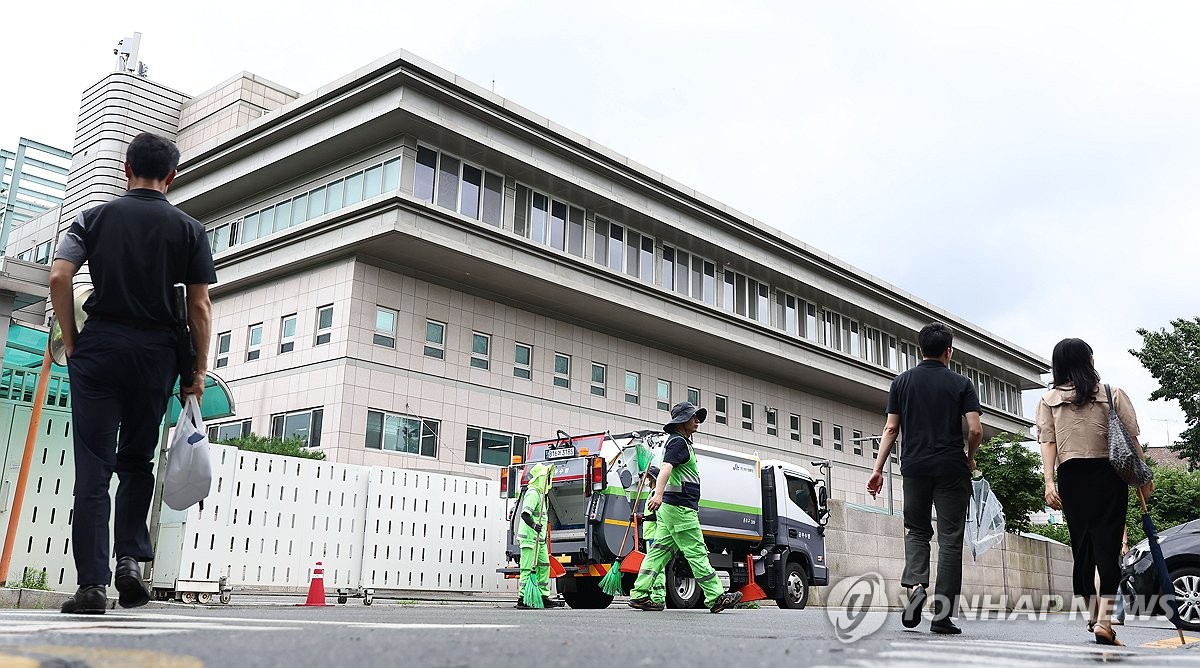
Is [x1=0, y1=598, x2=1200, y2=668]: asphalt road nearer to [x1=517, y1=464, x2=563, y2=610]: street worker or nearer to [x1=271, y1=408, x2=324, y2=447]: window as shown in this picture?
[x1=517, y1=464, x2=563, y2=610]: street worker

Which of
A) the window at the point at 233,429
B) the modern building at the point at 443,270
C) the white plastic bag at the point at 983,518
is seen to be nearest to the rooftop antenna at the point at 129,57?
the modern building at the point at 443,270

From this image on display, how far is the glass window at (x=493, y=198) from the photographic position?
96.2 feet

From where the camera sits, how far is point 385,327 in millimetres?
27844

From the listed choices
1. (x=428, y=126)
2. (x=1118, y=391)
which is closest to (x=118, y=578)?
(x=1118, y=391)

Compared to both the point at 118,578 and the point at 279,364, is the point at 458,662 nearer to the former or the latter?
the point at 118,578

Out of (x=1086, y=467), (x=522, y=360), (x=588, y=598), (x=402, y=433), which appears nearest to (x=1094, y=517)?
(x=1086, y=467)

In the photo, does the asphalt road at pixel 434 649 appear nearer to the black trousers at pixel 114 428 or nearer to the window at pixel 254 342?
the black trousers at pixel 114 428

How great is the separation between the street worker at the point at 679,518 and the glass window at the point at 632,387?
24239mm

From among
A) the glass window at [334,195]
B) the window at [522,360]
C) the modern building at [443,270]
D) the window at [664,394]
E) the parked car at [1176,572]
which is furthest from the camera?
the window at [664,394]

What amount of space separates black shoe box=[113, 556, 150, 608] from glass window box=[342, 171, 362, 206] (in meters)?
23.9

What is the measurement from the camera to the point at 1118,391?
6496 millimetres

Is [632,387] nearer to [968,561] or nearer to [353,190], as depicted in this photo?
[353,190]

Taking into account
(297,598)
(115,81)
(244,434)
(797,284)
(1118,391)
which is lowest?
(297,598)

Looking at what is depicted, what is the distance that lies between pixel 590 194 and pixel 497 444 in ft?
27.4
